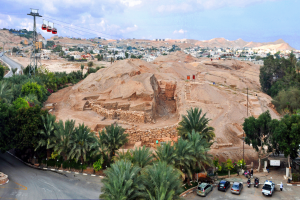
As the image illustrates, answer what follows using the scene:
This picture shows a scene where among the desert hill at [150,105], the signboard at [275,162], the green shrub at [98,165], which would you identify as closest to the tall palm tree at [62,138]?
the green shrub at [98,165]

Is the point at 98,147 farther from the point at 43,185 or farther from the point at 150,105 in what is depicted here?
the point at 150,105

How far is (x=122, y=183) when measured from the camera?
13.8 metres

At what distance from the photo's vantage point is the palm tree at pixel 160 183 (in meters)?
13.5

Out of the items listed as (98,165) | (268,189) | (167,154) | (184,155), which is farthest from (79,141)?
(268,189)

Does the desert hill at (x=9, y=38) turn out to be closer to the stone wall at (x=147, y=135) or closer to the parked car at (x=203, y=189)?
the stone wall at (x=147, y=135)

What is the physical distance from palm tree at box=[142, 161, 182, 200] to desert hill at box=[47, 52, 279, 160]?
12.0m

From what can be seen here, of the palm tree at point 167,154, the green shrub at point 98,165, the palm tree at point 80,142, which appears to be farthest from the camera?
the green shrub at point 98,165

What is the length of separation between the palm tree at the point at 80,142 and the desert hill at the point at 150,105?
20.6 ft

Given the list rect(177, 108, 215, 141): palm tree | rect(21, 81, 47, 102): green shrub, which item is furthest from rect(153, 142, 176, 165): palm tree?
rect(21, 81, 47, 102): green shrub

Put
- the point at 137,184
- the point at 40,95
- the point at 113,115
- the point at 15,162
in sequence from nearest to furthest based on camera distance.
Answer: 1. the point at 137,184
2. the point at 15,162
3. the point at 113,115
4. the point at 40,95

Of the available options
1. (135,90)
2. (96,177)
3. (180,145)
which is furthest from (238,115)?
(96,177)

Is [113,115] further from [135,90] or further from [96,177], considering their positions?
[96,177]

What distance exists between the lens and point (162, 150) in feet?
59.5

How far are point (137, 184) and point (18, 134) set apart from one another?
45.3 ft
